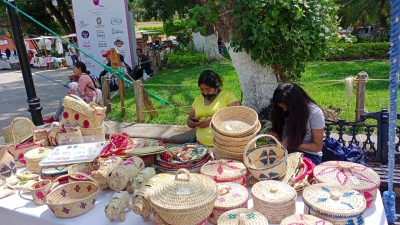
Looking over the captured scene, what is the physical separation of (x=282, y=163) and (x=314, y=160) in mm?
654

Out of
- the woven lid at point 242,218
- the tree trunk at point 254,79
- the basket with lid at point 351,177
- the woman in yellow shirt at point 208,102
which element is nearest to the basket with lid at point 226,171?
the woven lid at point 242,218

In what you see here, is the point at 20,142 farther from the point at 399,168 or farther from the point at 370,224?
the point at 399,168

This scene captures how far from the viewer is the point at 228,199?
6.06ft

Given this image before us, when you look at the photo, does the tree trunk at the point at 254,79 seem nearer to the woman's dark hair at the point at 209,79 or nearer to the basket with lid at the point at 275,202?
the woman's dark hair at the point at 209,79

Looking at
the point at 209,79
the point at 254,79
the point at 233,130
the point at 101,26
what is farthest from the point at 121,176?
the point at 101,26

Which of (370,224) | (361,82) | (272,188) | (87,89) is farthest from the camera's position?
(87,89)

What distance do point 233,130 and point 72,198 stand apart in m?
1.21

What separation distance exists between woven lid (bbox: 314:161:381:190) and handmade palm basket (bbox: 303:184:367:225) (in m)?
0.10

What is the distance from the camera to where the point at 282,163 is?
2.06 metres

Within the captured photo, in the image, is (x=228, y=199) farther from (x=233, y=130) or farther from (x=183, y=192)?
(x=233, y=130)

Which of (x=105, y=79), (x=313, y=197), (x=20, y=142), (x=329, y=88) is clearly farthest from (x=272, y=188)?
(x=329, y=88)

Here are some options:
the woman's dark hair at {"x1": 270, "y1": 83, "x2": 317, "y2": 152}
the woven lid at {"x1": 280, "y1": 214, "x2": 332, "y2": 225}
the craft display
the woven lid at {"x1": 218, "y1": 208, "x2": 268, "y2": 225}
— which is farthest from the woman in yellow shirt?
the woven lid at {"x1": 280, "y1": 214, "x2": 332, "y2": 225}

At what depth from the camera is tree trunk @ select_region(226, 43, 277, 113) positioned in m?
4.18

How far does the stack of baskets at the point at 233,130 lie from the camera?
2285mm
